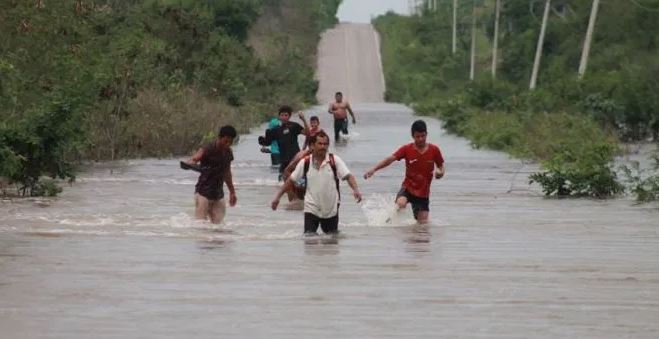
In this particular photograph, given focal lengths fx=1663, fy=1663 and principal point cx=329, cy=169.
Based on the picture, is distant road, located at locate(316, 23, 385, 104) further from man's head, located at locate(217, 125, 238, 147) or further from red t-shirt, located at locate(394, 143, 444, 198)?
man's head, located at locate(217, 125, 238, 147)

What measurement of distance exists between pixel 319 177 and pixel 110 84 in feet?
60.5

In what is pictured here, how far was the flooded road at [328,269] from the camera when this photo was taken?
39.6 feet

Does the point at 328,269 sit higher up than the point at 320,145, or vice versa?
the point at 320,145

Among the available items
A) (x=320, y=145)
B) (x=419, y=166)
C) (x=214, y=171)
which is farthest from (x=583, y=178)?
(x=320, y=145)

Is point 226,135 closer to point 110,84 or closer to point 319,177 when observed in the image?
point 319,177

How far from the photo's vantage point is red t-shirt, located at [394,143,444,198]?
20.7m

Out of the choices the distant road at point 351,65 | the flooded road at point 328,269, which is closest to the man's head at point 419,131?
the flooded road at point 328,269

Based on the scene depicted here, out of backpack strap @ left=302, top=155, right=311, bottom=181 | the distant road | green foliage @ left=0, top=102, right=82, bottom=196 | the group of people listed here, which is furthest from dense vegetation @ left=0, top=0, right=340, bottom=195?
the distant road

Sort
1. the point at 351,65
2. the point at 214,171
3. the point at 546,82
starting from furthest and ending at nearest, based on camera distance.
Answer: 1. the point at 351,65
2. the point at 546,82
3. the point at 214,171

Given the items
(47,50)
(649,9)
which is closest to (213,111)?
(47,50)

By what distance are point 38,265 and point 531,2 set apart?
96.6m

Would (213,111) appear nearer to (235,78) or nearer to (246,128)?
(246,128)

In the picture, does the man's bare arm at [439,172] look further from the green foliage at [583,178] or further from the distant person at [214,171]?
the green foliage at [583,178]

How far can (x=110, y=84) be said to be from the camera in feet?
120
